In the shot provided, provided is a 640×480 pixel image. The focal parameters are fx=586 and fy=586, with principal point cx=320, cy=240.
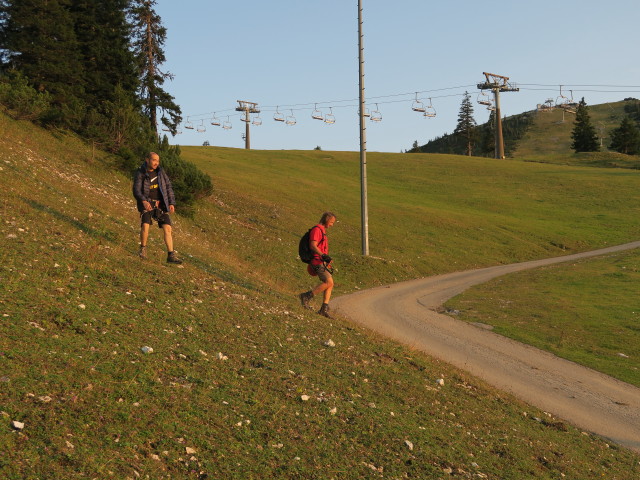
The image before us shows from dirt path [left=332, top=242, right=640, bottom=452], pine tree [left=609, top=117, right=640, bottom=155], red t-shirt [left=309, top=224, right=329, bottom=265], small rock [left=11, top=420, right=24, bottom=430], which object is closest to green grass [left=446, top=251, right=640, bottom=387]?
dirt path [left=332, top=242, right=640, bottom=452]

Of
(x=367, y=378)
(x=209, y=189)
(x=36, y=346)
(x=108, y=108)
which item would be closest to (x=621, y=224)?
(x=209, y=189)

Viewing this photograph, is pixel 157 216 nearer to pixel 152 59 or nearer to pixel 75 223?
pixel 75 223

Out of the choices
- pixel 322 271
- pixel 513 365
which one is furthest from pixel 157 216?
Answer: pixel 513 365

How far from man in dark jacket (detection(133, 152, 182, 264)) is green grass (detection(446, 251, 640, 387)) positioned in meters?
10.5

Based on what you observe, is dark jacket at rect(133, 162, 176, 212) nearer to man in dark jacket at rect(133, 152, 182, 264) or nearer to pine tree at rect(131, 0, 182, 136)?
man in dark jacket at rect(133, 152, 182, 264)

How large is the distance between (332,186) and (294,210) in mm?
18135

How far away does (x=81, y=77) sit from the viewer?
33.8 meters

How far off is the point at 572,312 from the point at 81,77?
1133 inches

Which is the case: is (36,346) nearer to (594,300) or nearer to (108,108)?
(594,300)

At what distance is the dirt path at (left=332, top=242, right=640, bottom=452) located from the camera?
36.9 ft

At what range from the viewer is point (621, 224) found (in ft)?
185

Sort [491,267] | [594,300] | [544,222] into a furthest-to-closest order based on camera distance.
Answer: [544,222], [491,267], [594,300]

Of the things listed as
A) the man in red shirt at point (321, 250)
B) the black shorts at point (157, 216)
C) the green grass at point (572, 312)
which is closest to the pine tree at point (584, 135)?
the green grass at point (572, 312)

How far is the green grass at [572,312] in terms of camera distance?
15925 millimetres
